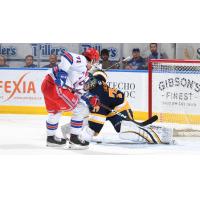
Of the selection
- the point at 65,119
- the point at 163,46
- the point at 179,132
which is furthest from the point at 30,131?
the point at 163,46

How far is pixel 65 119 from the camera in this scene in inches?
383

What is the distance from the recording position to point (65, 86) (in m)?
7.09

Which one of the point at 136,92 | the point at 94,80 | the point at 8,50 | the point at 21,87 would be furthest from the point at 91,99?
the point at 8,50

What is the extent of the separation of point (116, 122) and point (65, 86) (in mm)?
778

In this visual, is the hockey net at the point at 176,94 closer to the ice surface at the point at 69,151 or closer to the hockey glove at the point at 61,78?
the ice surface at the point at 69,151

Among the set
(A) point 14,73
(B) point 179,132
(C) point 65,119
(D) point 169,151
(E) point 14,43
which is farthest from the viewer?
(E) point 14,43

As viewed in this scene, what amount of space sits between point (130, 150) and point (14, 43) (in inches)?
206

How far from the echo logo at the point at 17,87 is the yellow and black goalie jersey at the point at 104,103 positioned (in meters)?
3.11

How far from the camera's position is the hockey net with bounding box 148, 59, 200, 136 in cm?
819

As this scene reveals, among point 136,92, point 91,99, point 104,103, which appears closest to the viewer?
point 91,99

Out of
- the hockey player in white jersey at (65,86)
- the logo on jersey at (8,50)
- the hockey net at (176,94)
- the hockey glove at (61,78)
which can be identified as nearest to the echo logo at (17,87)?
the logo on jersey at (8,50)

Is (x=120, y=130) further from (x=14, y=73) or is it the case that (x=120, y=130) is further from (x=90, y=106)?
(x=14, y=73)

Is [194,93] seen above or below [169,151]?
above

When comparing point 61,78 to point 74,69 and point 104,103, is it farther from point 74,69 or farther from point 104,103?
point 104,103
